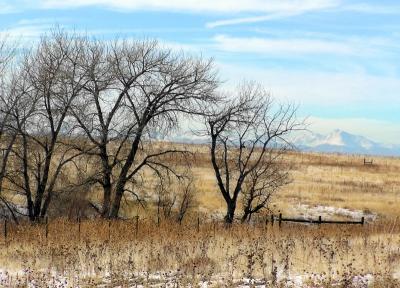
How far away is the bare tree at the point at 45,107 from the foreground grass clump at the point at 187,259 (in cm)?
803

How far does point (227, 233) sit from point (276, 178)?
14.2 meters

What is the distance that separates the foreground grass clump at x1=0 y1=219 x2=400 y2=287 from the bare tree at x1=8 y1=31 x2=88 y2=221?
8.03 meters

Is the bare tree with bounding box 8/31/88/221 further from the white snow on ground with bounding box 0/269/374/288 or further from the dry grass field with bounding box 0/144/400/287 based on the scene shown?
the white snow on ground with bounding box 0/269/374/288

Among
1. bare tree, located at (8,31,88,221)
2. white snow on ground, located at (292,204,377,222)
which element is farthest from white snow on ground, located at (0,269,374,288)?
white snow on ground, located at (292,204,377,222)

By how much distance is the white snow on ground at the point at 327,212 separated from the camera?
108 feet

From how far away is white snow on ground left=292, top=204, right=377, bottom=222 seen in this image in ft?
108

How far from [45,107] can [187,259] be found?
14391 mm

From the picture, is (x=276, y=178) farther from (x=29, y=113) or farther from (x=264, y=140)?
(x=29, y=113)

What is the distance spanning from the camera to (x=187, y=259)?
10.4 metres

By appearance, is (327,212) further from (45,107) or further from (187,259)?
(187,259)

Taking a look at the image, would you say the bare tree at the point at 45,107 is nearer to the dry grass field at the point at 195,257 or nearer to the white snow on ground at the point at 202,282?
the dry grass field at the point at 195,257

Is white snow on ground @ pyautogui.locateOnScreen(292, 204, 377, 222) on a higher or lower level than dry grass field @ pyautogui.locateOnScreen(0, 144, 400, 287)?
lower

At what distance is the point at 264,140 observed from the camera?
2778cm

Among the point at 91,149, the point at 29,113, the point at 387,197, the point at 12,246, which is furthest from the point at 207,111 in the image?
the point at 387,197
